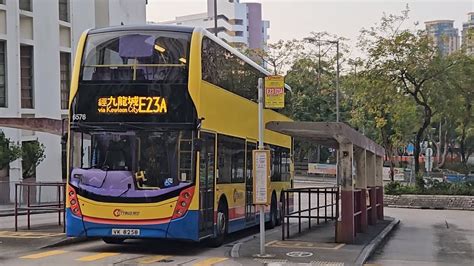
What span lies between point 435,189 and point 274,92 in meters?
26.3

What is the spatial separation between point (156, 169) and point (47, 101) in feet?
72.5

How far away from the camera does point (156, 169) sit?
13.7 metres

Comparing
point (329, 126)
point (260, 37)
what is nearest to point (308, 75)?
point (329, 126)

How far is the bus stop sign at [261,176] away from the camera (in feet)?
43.5

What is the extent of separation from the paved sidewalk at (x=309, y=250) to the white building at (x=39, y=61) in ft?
58.1

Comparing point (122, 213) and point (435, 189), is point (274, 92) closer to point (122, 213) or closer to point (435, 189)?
point (122, 213)

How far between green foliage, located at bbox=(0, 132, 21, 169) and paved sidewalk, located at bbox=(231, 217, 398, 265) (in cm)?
1427

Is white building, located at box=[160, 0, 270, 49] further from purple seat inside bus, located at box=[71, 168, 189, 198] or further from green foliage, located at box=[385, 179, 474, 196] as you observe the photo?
purple seat inside bus, located at box=[71, 168, 189, 198]

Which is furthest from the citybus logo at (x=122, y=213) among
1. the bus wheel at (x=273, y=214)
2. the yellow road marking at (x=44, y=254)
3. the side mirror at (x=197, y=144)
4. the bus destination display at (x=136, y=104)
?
the bus wheel at (x=273, y=214)

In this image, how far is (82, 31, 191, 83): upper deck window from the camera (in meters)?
14.0

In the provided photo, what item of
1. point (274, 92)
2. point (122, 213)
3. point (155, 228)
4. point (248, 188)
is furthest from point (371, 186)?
point (122, 213)

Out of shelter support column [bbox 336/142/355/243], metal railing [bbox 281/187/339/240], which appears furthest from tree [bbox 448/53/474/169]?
shelter support column [bbox 336/142/355/243]

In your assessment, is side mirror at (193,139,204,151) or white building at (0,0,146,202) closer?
side mirror at (193,139,204,151)

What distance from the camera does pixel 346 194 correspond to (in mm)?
15977
